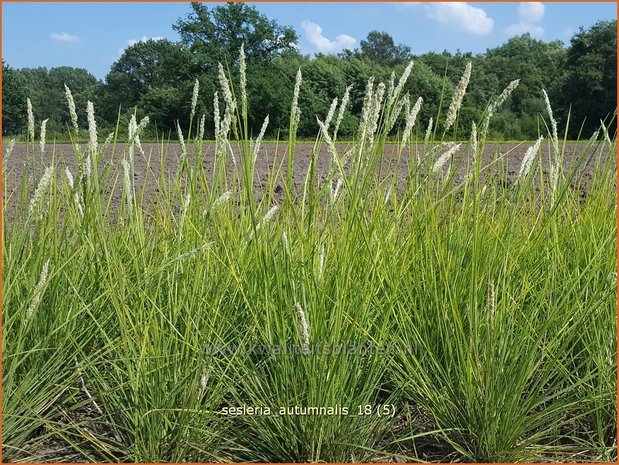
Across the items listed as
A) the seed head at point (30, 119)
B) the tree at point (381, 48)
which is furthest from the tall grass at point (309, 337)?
the tree at point (381, 48)

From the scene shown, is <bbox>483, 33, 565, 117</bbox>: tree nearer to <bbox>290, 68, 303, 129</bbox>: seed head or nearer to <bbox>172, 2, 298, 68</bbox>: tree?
<bbox>172, 2, 298, 68</bbox>: tree

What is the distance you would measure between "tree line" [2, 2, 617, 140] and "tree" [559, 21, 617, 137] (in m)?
0.04

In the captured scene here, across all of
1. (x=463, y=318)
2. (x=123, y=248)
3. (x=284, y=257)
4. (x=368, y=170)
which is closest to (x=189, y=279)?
(x=284, y=257)

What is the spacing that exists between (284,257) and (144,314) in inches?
18.7

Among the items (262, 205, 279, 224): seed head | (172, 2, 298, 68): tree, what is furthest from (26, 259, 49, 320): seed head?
(172, 2, 298, 68): tree

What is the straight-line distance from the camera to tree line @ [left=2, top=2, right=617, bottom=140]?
7812 mm

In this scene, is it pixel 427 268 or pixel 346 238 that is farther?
pixel 427 268

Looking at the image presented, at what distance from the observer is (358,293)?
171cm

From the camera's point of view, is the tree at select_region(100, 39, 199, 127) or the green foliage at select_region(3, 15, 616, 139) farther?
the tree at select_region(100, 39, 199, 127)

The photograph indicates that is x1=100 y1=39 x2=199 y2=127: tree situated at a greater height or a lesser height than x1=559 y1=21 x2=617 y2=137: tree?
lesser

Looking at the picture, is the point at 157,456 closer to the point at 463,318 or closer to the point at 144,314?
the point at 144,314

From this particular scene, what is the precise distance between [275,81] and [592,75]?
20.1 m

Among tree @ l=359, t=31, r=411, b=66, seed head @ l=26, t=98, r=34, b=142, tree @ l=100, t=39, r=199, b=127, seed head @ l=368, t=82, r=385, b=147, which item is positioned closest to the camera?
seed head @ l=368, t=82, r=385, b=147

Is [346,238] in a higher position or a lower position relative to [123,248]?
higher
